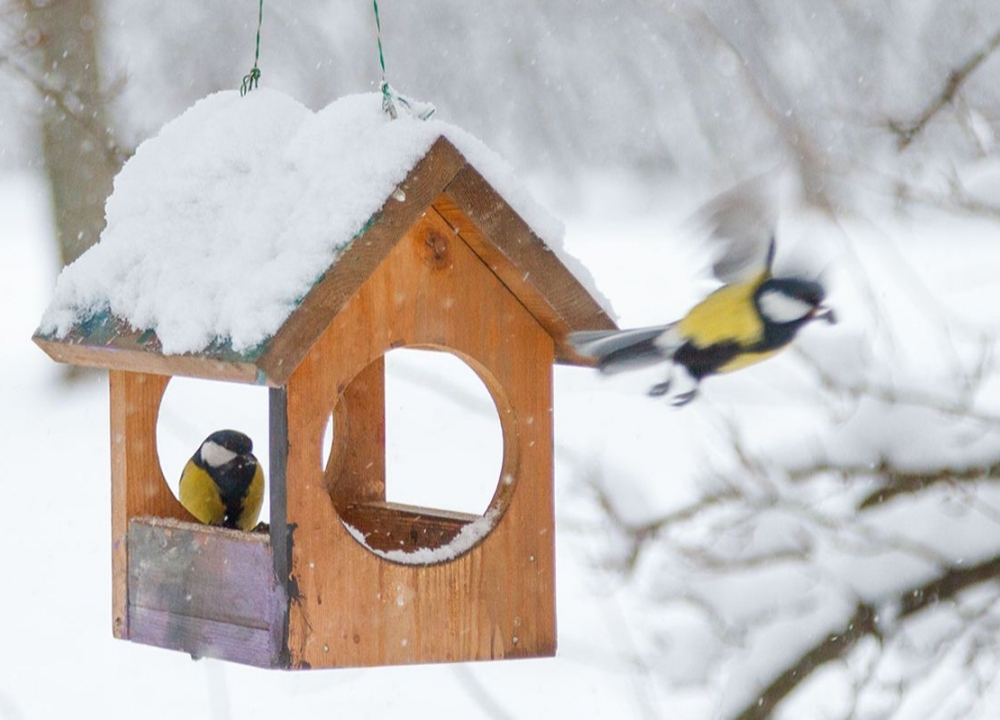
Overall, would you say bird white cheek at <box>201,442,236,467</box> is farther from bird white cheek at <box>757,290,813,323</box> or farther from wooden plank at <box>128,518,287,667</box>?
bird white cheek at <box>757,290,813,323</box>

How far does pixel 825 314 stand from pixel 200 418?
5.10m

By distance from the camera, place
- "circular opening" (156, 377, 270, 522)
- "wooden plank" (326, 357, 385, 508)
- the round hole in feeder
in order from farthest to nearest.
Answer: "circular opening" (156, 377, 270, 522), "wooden plank" (326, 357, 385, 508), the round hole in feeder

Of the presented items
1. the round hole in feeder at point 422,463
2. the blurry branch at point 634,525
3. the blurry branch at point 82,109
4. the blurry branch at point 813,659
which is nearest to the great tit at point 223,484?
the round hole in feeder at point 422,463

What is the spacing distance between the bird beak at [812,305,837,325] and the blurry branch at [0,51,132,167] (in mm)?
3199

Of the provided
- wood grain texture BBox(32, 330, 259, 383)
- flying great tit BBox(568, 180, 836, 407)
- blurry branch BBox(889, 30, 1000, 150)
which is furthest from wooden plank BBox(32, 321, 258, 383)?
blurry branch BBox(889, 30, 1000, 150)

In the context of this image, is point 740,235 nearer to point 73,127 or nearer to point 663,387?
point 663,387

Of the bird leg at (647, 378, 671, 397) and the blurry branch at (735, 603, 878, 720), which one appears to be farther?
the blurry branch at (735, 603, 878, 720)

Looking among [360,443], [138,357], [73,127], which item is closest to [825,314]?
[138,357]

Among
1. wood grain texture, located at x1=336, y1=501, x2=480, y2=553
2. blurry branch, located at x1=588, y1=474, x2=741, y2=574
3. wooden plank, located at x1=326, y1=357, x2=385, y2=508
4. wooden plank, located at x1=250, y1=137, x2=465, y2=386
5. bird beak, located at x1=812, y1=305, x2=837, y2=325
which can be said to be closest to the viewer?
bird beak, located at x1=812, y1=305, x2=837, y2=325

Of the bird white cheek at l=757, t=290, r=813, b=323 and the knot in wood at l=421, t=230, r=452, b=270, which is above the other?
the knot in wood at l=421, t=230, r=452, b=270

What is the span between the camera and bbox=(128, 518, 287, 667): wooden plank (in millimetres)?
1829

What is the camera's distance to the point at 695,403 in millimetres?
3461

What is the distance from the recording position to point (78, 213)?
19.4 ft

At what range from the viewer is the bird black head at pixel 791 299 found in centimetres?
161
